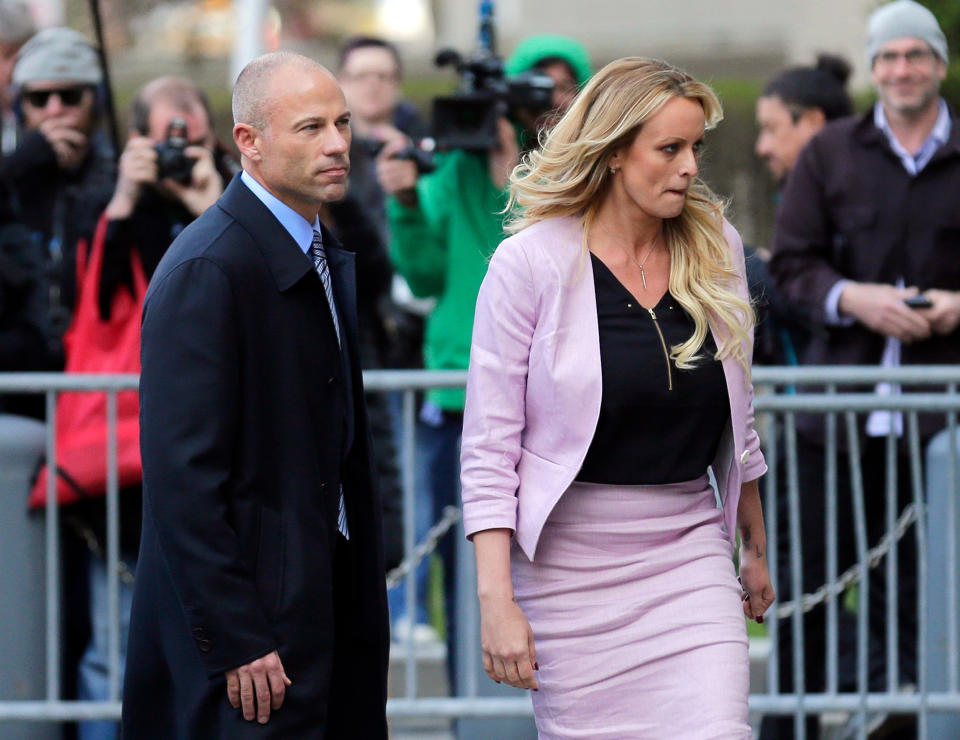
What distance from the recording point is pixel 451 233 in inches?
228

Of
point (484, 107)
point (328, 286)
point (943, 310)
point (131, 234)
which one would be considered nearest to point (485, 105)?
point (484, 107)

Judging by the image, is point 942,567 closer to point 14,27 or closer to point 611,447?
point 611,447

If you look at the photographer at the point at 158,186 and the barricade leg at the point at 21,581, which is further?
the photographer at the point at 158,186

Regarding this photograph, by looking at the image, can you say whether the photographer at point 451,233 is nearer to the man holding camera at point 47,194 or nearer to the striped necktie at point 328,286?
the man holding camera at point 47,194

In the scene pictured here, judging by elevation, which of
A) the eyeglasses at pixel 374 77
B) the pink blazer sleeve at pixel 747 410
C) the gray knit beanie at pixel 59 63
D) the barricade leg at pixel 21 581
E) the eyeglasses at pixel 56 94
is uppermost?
the eyeglasses at pixel 374 77

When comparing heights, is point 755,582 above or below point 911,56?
below

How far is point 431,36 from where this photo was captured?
24.5 m

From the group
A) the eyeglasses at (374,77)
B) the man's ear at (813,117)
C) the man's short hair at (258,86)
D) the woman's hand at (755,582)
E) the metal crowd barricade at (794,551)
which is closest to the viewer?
the man's short hair at (258,86)

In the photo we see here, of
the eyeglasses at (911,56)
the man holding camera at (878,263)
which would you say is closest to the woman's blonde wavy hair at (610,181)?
the man holding camera at (878,263)

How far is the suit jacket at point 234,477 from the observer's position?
3152 mm

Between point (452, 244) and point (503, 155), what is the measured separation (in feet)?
1.15

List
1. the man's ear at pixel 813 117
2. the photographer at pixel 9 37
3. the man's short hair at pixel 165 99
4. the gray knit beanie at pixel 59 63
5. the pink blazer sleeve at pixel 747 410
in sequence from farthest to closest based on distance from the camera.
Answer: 1. the photographer at pixel 9 37
2. the man's ear at pixel 813 117
3. the gray knit beanie at pixel 59 63
4. the man's short hair at pixel 165 99
5. the pink blazer sleeve at pixel 747 410

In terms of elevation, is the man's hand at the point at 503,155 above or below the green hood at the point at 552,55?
below

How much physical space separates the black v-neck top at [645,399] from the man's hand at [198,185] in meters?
2.17
